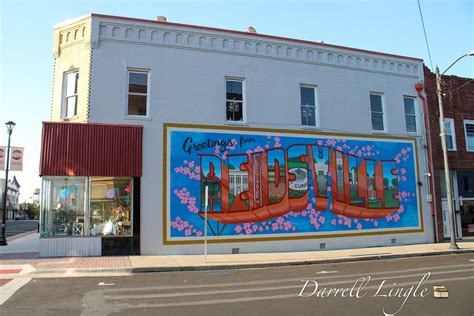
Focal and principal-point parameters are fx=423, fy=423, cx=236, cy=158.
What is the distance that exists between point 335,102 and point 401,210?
582 centimetres

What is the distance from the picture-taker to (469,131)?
21891 millimetres


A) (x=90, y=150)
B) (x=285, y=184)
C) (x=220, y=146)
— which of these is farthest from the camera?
(x=285, y=184)

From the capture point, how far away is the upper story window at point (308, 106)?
18547 millimetres

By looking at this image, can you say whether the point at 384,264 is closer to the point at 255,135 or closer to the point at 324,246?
the point at 324,246

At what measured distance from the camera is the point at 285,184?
57.4 ft

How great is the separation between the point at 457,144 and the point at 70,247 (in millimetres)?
18571

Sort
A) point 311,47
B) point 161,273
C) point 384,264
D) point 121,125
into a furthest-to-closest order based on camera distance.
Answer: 1. point 311,47
2. point 121,125
3. point 384,264
4. point 161,273

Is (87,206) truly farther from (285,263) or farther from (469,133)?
(469,133)

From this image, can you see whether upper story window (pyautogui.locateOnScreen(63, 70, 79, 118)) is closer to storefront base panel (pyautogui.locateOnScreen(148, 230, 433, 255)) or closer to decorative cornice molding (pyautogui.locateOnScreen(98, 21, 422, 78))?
decorative cornice molding (pyautogui.locateOnScreen(98, 21, 422, 78))

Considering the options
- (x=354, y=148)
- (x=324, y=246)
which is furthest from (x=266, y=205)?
(x=354, y=148)

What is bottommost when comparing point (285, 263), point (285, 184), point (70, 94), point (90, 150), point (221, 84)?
point (285, 263)

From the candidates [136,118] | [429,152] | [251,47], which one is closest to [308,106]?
[251,47]

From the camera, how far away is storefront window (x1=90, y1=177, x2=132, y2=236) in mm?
15406

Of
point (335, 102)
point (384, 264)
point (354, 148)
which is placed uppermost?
point (335, 102)
